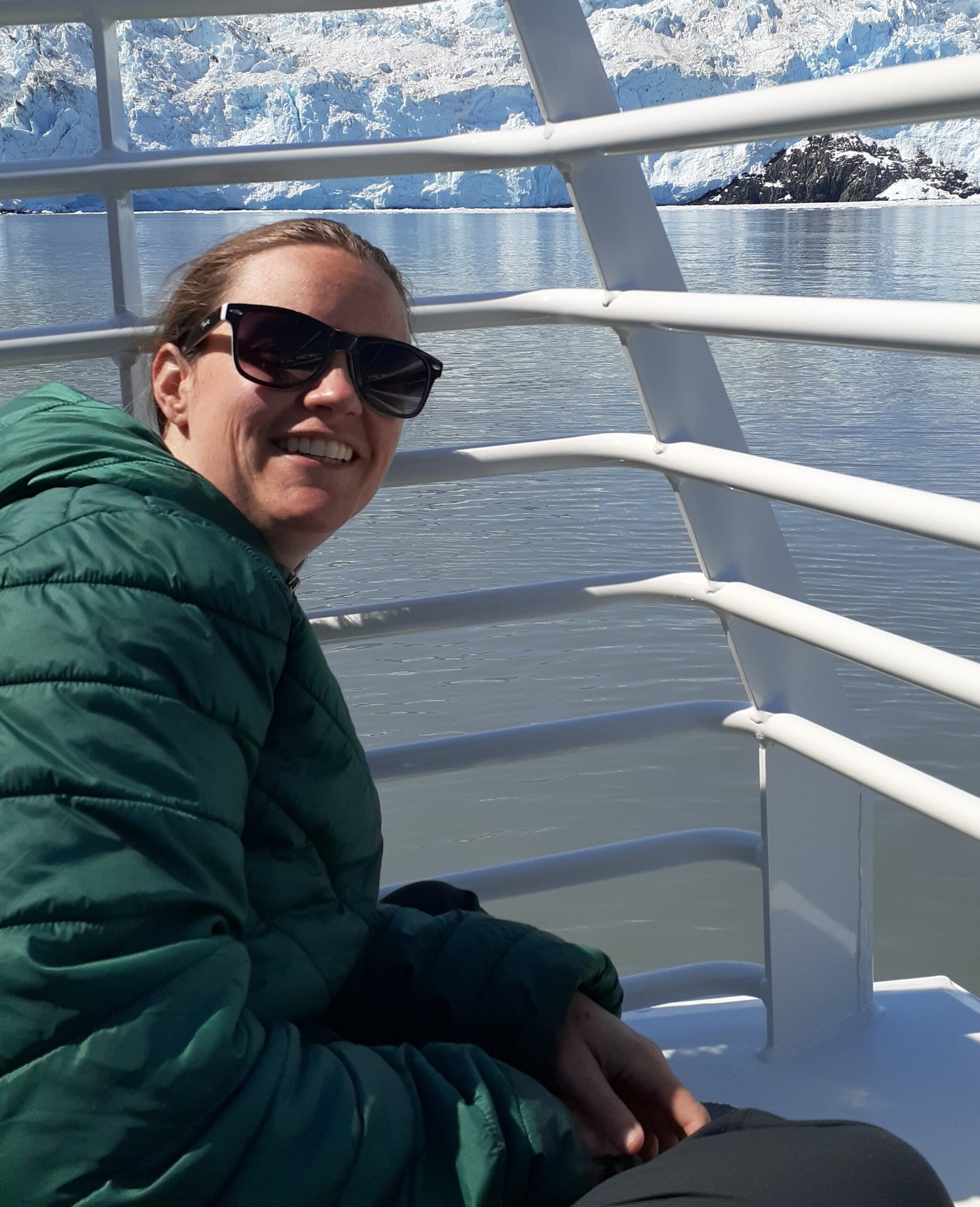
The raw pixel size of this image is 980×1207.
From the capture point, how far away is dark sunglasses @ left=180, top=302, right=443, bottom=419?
0.84m

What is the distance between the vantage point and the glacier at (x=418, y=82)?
1769 inches

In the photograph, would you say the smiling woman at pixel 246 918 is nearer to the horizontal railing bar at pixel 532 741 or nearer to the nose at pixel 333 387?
the nose at pixel 333 387

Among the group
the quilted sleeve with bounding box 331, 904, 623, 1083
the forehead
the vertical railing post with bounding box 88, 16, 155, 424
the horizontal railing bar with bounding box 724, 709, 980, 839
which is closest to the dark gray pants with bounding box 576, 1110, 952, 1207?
the quilted sleeve with bounding box 331, 904, 623, 1083

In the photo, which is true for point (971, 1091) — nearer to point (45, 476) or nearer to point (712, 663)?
point (45, 476)

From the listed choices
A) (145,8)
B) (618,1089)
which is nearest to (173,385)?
(145,8)

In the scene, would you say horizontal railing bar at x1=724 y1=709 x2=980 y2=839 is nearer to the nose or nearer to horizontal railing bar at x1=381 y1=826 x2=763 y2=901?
horizontal railing bar at x1=381 y1=826 x2=763 y2=901

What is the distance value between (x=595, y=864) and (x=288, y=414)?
0.58 metres

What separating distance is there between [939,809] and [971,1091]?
1.57 feet

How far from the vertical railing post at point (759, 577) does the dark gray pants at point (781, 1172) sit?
516mm

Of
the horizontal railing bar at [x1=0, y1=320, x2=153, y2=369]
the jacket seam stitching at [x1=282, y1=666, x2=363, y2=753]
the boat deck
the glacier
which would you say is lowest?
the boat deck

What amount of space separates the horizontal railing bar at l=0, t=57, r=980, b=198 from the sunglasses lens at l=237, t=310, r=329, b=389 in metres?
0.21

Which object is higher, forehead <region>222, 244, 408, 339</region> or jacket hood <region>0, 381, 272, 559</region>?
forehead <region>222, 244, 408, 339</region>

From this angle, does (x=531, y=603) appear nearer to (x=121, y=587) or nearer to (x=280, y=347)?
(x=280, y=347)

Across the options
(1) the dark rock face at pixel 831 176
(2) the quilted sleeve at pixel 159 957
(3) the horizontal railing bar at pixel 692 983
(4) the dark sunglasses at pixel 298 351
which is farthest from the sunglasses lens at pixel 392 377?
(1) the dark rock face at pixel 831 176
